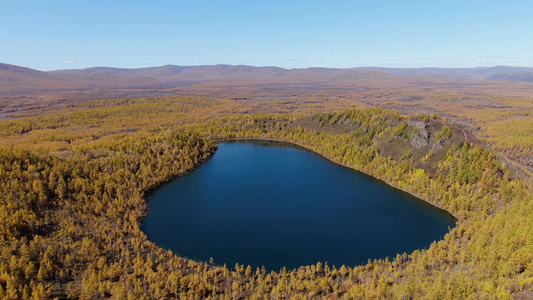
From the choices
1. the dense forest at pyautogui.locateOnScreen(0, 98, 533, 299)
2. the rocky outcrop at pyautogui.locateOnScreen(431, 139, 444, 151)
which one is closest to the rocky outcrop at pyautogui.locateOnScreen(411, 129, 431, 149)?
the dense forest at pyautogui.locateOnScreen(0, 98, 533, 299)

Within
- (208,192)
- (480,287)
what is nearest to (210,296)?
(480,287)

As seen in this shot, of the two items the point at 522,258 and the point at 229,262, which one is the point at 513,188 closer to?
the point at 522,258

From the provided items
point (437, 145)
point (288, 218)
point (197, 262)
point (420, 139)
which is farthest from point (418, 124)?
point (197, 262)

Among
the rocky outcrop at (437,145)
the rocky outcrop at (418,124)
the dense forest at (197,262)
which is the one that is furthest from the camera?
the rocky outcrop at (418,124)

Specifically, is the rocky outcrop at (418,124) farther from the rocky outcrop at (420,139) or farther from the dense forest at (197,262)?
the rocky outcrop at (420,139)

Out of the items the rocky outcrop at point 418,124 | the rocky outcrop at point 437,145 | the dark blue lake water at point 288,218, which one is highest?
the rocky outcrop at point 418,124

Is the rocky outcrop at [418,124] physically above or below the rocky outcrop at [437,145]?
above

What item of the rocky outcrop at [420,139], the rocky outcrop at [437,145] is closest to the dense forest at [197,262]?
the rocky outcrop at [420,139]
